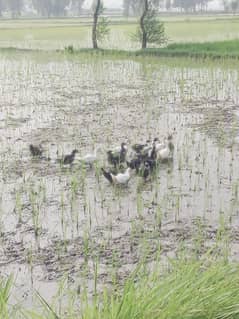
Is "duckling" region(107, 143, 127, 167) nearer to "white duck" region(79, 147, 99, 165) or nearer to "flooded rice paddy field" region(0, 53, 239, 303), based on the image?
"white duck" region(79, 147, 99, 165)

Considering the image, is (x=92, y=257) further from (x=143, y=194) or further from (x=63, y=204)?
(x=143, y=194)

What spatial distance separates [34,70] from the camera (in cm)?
1733

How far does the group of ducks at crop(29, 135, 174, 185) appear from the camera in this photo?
6.41 meters

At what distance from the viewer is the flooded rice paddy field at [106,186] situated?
468cm

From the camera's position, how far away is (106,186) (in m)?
6.48

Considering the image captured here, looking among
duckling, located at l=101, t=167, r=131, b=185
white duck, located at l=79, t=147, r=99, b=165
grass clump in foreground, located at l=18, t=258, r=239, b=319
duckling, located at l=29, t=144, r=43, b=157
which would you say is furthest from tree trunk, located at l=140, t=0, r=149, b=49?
grass clump in foreground, located at l=18, t=258, r=239, b=319

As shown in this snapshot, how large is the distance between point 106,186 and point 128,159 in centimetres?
99

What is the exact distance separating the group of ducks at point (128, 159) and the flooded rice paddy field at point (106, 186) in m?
Answer: 0.13

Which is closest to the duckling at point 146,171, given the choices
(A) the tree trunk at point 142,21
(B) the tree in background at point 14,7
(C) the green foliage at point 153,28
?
(A) the tree trunk at point 142,21

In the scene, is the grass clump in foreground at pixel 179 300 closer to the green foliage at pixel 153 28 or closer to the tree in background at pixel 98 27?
the green foliage at pixel 153 28

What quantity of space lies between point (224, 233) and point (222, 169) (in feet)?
7.16

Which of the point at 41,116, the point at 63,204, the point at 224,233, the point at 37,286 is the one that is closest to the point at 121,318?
the point at 37,286

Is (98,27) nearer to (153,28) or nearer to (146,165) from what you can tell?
(153,28)

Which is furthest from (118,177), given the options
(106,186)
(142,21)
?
(142,21)
